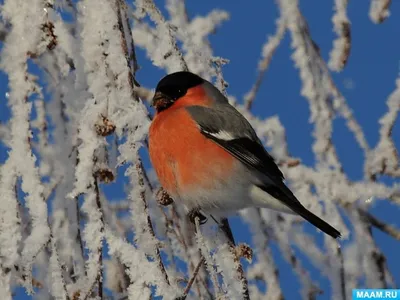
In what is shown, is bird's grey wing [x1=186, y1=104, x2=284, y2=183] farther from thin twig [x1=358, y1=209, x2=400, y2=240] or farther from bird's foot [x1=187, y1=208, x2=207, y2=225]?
thin twig [x1=358, y1=209, x2=400, y2=240]

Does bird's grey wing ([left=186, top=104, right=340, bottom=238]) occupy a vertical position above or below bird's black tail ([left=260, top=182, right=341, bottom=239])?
above

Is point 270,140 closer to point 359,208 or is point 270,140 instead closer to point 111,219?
point 359,208

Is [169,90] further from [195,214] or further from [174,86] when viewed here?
[195,214]

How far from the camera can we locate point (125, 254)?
1456 mm

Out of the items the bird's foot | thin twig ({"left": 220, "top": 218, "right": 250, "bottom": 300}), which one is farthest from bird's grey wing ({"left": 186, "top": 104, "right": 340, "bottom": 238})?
thin twig ({"left": 220, "top": 218, "right": 250, "bottom": 300})

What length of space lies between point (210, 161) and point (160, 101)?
0.97ft

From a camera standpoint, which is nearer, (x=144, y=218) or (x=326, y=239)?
(x=144, y=218)

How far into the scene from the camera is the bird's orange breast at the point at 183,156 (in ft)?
7.98

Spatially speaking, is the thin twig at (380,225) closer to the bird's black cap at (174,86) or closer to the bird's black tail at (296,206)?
the bird's black tail at (296,206)

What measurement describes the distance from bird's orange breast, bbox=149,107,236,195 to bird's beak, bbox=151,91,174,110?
0.19 ft

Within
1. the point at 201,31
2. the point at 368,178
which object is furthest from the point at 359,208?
the point at 201,31

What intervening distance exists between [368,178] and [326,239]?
0.71 feet

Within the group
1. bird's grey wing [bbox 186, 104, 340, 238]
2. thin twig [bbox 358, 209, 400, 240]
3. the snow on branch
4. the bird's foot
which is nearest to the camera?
the snow on branch

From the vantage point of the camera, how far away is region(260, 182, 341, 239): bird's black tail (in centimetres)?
209
